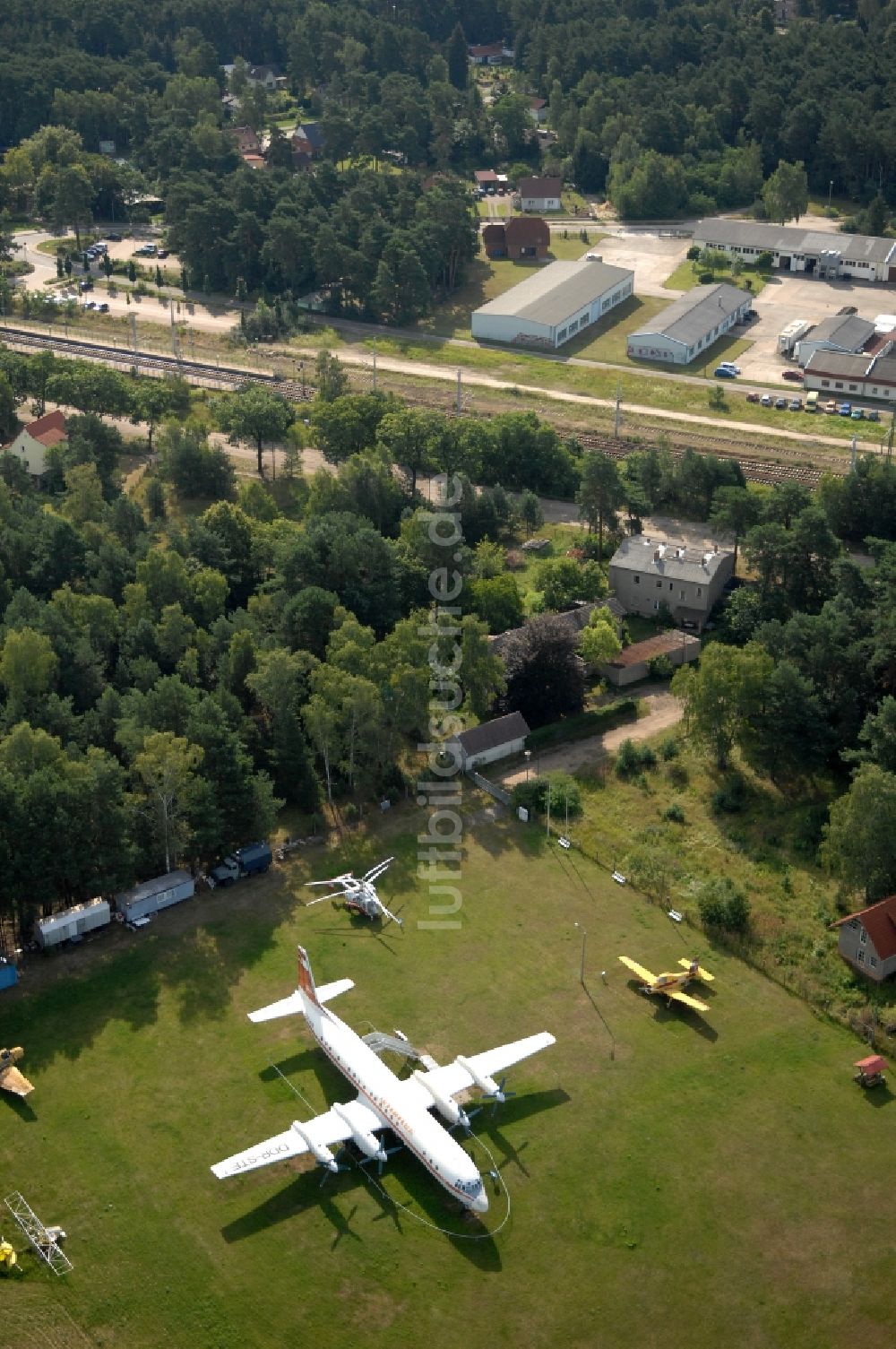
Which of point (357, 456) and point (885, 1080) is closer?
point (885, 1080)

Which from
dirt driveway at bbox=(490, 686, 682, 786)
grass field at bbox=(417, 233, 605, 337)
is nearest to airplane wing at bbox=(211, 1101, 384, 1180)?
dirt driveway at bbox=(490, 686, 682, 786)

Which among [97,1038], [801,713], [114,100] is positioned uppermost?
[114,100]

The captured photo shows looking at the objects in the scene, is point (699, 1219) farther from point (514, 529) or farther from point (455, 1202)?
point (514, 529)

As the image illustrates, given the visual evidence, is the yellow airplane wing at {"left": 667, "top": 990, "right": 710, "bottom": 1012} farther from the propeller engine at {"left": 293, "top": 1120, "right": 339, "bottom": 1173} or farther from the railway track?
the railway track

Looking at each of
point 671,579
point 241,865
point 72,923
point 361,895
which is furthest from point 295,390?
point 72,923

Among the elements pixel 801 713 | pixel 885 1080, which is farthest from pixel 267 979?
pixel 801 713

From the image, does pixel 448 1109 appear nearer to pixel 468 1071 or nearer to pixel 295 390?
pixel 468 1071

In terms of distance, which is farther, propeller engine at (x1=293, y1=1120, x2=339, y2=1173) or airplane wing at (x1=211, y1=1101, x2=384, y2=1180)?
propeller engine at (x1=293, y1=1120, x2=339, y2=1173)

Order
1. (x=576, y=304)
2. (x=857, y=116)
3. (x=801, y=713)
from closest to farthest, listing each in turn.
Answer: (x=801, y=713) < (x=576, y=304) < (x=857, y=116)
